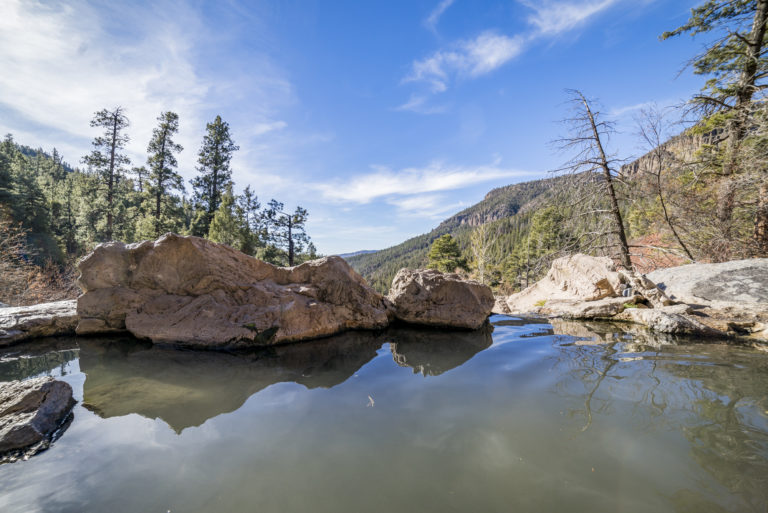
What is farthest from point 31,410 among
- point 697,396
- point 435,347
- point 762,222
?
point 762,222

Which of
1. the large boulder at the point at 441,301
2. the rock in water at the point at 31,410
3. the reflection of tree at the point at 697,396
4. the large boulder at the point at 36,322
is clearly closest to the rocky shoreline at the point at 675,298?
the reflection of tree at the point at 697,396

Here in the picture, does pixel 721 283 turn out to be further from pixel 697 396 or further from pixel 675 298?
pixel 697 396

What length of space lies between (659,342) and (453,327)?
3.13 meters

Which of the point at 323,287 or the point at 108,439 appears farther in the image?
the point at 323,287

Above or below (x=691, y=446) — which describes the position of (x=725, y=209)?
above

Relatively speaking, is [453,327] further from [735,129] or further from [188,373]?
[735,129]

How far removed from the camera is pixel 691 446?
1819 mm

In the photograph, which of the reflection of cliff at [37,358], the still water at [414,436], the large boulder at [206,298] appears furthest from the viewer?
the large boulder at [206,298]

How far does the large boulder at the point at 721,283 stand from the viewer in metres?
4.74

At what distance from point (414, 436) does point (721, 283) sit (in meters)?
6.68

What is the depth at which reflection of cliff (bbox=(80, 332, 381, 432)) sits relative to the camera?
104 inches

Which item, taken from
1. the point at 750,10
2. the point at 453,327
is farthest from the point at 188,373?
the point at 750,10

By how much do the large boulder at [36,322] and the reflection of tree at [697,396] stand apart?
8.24 m

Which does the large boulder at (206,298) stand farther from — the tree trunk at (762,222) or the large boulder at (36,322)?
the tree trunk at (762,222)
